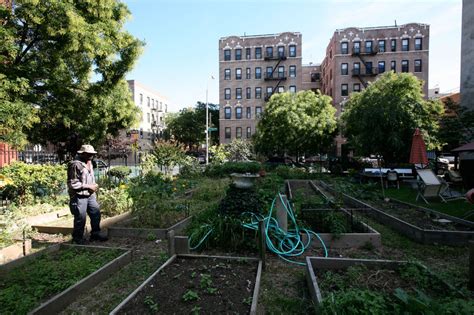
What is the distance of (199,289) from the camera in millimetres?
3521

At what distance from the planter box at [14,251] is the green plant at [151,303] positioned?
2857mm

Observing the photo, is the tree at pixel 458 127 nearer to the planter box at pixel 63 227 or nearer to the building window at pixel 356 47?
the planter box at pixel 63 227

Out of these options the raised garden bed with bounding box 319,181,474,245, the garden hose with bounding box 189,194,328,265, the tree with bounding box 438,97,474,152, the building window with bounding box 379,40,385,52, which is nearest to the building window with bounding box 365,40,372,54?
the building window with bounding box 379,40,385,52

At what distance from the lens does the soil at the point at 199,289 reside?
313 cm

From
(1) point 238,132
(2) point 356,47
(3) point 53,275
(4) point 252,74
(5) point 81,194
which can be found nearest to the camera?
(3) point 53,275

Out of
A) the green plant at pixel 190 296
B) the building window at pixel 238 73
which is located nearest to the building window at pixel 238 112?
the building window at pixel 238 73

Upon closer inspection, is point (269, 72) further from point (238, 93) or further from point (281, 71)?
point (238, 93)

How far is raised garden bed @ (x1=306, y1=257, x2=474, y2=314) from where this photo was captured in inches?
102

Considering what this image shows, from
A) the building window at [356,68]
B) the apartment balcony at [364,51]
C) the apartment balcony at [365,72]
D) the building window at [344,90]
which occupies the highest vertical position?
the apartment balcony at [364,51]

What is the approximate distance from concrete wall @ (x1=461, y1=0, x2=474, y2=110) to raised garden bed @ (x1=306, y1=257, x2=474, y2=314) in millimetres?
21822

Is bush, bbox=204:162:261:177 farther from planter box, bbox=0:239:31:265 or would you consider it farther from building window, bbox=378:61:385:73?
building window, bbox=378:61:385:73

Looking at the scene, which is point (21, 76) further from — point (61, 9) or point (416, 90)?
point (416, 90)

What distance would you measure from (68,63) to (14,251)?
8974mm

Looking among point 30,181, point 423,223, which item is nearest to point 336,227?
point 423,223
